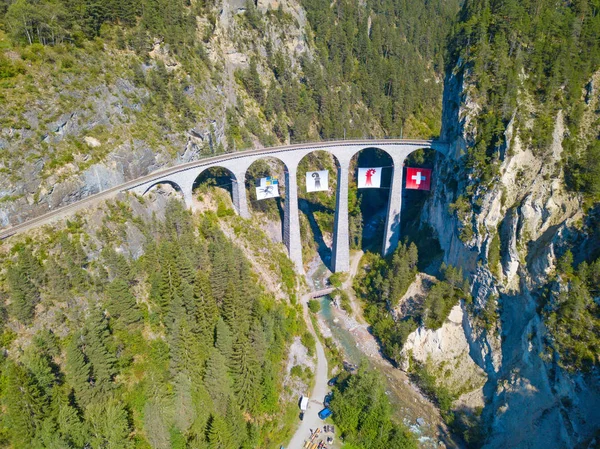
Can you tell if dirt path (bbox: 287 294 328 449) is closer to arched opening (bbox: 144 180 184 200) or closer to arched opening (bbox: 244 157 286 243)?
arched opening (bbox: 244 157 286 243)

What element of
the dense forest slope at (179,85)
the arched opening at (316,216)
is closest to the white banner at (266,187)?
the arched opening at (316,216)

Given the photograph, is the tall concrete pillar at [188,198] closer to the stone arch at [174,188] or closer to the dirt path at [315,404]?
the stone arch at [174,188]

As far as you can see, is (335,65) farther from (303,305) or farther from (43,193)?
(43,193)

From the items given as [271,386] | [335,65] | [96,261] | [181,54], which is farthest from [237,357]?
[335,65]

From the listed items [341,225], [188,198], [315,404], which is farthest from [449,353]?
[188,198]

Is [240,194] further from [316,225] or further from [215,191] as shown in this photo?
[316,225]

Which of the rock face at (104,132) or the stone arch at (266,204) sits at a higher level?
the rock face at (104,132)
